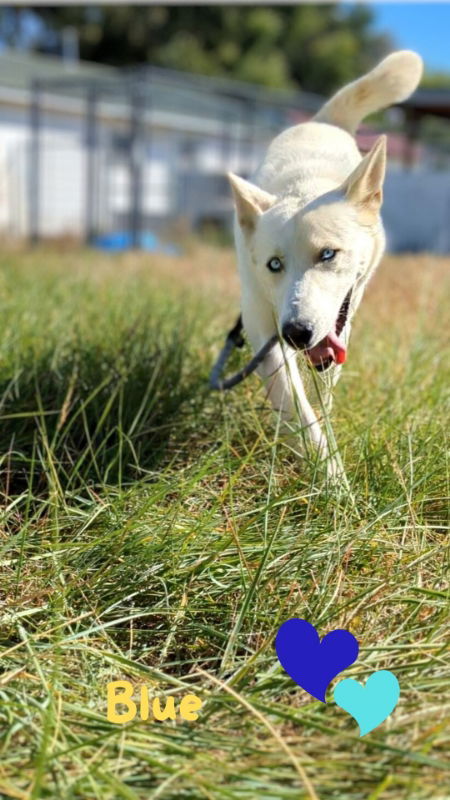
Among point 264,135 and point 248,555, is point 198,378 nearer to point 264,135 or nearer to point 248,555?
point 248,555

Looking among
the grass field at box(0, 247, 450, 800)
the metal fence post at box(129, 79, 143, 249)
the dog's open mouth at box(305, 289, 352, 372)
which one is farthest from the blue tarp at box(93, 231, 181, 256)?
the dog's open mouth at box(305, 289, 352, 372)

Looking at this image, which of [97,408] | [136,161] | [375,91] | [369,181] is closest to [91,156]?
[136,161]

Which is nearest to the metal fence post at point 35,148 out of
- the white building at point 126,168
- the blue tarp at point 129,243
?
the white building at point 126,168

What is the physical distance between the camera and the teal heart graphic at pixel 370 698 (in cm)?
181

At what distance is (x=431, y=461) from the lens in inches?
105

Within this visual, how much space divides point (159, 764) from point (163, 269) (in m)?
7.31

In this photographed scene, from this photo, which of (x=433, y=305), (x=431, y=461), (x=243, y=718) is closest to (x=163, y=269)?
(x=433, y=305)

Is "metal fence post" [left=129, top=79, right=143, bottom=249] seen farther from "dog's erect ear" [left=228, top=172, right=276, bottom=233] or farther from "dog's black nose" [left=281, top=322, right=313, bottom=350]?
"dog's black nose" [left=281, top=322, right=313, bottom=350]

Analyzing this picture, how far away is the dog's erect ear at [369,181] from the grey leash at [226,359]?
0.56m

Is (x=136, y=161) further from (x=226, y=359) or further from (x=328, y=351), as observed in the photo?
(x=328, y=351)

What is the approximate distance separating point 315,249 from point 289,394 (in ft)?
1.78

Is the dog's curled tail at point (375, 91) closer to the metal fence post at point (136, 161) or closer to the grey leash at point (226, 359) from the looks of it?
the grey leash at point (226, 359)

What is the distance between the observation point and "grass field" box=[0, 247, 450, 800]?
1727 millimetres

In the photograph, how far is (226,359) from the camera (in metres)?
3.53
